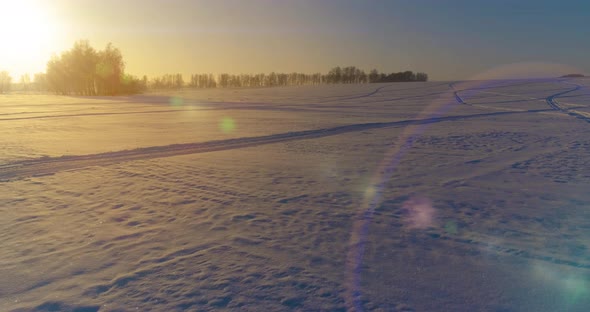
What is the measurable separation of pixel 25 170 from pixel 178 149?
11.3 feet

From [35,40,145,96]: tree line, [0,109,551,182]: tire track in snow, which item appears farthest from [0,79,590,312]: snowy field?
[35,40,145,96]: tree line

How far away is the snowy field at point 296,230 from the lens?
131 inches

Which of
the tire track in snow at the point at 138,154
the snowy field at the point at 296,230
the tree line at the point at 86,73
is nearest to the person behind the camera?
the snowy field at the point at 296,230

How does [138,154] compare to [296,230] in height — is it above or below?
above

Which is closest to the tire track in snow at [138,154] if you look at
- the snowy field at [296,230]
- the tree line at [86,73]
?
the snowy field at [296,230]

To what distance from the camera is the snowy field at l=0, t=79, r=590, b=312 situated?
131 inches

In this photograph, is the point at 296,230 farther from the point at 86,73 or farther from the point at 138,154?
the point at 86,73

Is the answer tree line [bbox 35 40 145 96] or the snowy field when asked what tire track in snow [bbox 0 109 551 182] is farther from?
tree line [bbox 35 40 145 96]

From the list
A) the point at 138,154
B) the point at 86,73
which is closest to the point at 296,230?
the point at 138,154

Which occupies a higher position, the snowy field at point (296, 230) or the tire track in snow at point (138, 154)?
the tire track in snow at point (138, 154)

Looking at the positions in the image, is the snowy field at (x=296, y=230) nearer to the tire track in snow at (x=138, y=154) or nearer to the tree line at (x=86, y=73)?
the tire track in snow at (x=138, y=154)

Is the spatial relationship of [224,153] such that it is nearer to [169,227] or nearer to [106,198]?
[106,198]

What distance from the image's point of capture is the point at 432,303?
3.16 metres

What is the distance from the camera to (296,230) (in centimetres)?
471
